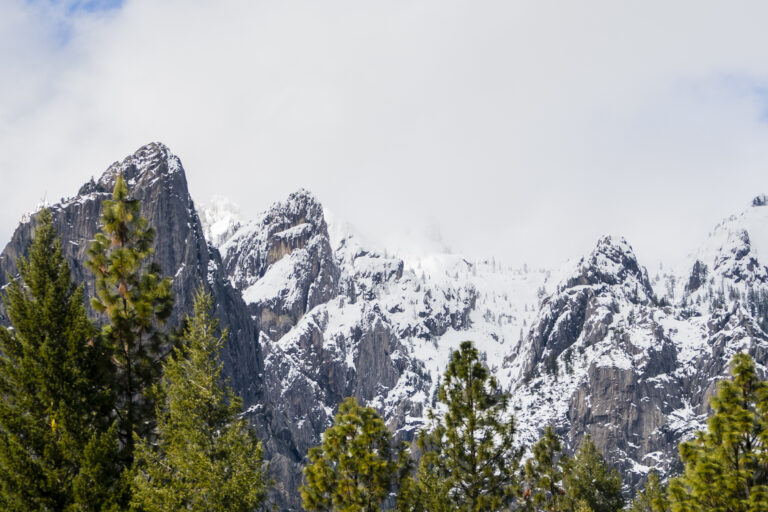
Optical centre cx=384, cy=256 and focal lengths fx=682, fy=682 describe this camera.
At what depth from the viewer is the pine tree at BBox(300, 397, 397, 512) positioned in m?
31.5

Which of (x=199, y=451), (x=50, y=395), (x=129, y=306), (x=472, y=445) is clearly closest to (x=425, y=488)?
(x=472, y=445)

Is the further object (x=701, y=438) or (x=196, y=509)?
(x=701, y=438)

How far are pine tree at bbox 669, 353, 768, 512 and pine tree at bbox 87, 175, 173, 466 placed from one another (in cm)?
2190

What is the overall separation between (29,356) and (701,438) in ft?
84.5

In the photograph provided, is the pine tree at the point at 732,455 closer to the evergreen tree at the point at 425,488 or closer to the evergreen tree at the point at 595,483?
the evergreen tree at the point at 425,488

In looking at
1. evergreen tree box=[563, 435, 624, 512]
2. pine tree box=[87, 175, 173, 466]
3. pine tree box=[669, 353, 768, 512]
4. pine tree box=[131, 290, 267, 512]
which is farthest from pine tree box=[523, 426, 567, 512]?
pine tree box=[87, 175, 173, 466]

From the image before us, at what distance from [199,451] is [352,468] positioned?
8792mm

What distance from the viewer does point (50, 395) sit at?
25.4m

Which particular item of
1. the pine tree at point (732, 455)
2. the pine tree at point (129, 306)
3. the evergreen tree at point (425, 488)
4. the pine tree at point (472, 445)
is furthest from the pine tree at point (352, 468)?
the pine tree at point (732, 455)

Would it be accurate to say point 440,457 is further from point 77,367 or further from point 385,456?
point 77,367

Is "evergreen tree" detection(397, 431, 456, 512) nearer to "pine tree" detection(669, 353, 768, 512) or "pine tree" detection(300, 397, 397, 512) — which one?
"pine tree" detection(300, 397, 397, 512)

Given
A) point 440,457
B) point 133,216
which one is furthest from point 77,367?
point 440,457

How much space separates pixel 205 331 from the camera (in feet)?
91.9

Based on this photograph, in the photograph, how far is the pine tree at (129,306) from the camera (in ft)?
96.1
